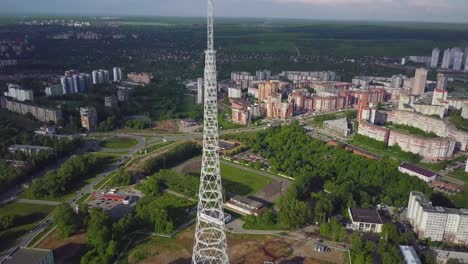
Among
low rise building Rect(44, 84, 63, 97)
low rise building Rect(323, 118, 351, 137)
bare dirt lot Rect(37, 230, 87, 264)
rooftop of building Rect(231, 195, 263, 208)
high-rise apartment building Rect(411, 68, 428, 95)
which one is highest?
high-rise apartment building Rect(411, 68, 428, 95)

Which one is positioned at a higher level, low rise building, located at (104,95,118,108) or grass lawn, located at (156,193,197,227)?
low rise building, located at (104,95,118,108)

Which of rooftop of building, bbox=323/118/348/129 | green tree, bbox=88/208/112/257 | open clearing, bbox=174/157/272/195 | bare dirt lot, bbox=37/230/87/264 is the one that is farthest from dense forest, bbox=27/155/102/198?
rooftop of building, bbox=323/118/348/129

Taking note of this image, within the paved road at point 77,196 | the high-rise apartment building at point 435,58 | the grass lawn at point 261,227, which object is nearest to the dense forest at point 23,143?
the paved road at point 77,196

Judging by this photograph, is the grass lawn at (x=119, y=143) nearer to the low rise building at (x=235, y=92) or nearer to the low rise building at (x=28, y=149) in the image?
the low rise building at (x=28, y=149)

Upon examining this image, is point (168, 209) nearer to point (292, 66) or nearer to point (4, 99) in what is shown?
point (4, 99)

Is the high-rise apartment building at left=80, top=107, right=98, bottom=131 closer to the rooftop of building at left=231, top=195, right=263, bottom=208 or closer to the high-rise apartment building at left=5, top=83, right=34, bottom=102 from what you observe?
the high-rise apartment building at left=5, top=83, right=34, bottom=102

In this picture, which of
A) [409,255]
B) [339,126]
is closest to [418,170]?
[339,126]

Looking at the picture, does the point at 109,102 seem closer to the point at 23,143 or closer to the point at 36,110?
the point at 36,110
